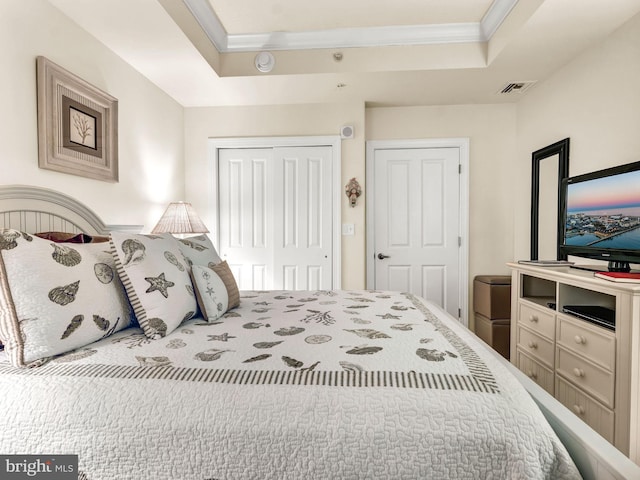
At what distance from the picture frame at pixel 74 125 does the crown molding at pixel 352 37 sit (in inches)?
38.3

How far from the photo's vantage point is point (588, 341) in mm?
1729

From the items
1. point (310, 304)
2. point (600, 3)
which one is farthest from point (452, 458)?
point (600, 3)

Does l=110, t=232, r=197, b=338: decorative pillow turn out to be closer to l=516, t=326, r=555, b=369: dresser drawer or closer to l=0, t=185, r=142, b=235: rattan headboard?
l=0, t=185, r=142, b=235: rattan headboard

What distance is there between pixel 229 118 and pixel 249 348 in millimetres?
2971

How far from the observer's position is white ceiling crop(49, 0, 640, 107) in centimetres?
213

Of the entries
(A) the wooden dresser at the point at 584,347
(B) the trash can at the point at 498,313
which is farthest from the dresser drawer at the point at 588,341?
(B) the trash can at the point at 498,313

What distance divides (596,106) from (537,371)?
1.80m

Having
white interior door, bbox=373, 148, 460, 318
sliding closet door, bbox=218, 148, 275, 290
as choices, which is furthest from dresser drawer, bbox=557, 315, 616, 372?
sliding closet door, bbox=218, 148, 275, 290

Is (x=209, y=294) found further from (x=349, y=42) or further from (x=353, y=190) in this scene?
(x=349, y=42)

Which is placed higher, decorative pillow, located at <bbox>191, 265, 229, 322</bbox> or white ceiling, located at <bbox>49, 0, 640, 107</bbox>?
white ceiling, located at <bbox>49, 0, 640, 107</bbox>

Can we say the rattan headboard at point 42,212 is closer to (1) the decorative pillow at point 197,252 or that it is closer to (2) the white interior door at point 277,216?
(1) the decorative pillow at point 197,252

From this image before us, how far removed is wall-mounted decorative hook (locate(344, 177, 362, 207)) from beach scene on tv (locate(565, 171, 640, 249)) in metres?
1.73

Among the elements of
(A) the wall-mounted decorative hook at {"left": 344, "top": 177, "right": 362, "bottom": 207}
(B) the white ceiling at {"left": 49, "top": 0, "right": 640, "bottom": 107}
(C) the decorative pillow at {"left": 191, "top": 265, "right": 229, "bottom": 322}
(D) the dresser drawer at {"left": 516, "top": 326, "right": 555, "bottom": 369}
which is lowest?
(D) the dresser drawer at {"left": 516, "top": 326, "right": 555, "bottom": 369}

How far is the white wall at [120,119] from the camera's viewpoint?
1.70m
